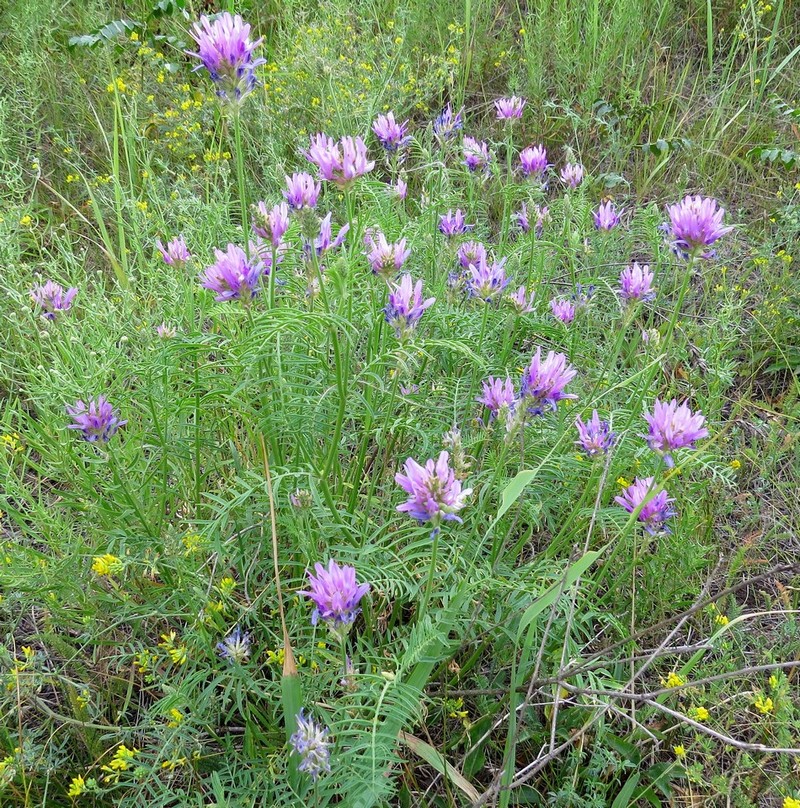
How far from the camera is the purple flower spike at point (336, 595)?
4.10 feet

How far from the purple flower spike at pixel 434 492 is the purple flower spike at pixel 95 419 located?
2.29ft

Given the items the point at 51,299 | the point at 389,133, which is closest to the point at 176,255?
the point at 51,299

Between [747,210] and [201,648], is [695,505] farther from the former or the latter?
[747,210]

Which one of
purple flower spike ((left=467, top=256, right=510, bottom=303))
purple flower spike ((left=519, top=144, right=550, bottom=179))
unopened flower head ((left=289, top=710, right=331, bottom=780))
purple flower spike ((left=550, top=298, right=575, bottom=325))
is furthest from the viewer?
purple flower spike ((left=519, top=144, right=550, bottom=179))

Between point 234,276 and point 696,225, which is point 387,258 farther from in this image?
point 696,225

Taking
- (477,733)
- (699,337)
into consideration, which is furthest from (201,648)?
(699,337)

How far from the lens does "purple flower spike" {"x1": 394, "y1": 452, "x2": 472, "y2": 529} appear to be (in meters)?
1.23

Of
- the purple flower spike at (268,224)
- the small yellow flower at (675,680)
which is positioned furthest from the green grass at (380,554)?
the purple flower spike at (268,224)

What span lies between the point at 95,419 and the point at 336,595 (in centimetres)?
68

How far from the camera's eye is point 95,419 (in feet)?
5.10

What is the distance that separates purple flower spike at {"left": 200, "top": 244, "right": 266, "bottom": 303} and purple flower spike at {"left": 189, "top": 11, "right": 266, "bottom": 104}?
0.30 metres

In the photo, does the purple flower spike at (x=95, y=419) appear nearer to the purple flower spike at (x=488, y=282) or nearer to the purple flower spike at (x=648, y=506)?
the purple flower spike at (x=488, y=282)

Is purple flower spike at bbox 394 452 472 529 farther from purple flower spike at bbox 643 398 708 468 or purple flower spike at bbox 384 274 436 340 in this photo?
purple flower spike at bbox 643 398 708 468

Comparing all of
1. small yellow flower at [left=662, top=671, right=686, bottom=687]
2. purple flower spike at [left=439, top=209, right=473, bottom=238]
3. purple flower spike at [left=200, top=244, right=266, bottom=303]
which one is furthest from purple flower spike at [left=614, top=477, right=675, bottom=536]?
purple flower spike at [left=200, top=244, right=266, bottom=303]
